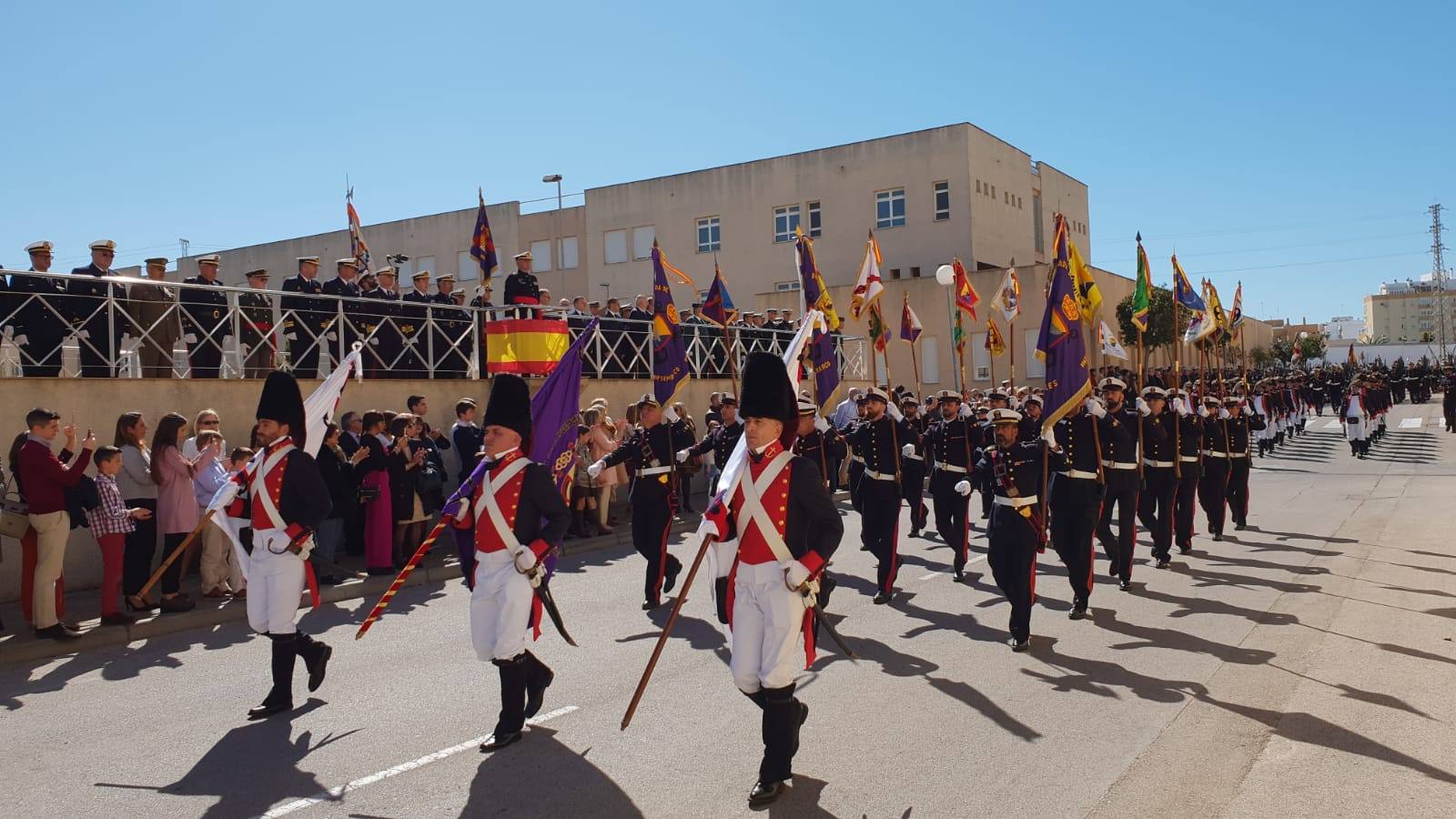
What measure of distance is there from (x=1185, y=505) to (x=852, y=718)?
7782 millimetres

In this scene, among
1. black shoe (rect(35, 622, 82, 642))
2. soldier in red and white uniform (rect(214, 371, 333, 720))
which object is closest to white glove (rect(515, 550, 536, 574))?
soldier in red and white uniform (rect(214, 371, 333, 720))

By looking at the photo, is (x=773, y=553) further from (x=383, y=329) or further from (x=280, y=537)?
(x=383, y=329)

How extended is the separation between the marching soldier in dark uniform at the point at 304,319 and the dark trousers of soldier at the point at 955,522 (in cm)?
821

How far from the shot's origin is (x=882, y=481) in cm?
1046

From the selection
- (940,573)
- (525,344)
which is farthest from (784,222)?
(940,573)

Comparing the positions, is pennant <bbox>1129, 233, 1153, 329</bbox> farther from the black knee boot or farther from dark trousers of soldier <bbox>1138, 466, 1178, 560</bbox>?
the black knee boot

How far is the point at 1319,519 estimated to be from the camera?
15094 millimetres

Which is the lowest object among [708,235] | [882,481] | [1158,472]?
[1158,472]

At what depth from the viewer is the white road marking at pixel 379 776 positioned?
200 inches

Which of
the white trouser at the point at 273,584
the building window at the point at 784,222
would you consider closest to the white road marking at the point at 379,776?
the white trouser at the point at 273,584

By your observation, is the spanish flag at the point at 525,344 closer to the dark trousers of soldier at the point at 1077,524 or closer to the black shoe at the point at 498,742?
the dark trousers of soldier at the point at 1077,524

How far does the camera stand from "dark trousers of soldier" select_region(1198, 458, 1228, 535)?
13.5 meters

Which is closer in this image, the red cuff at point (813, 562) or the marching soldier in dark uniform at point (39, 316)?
the red cuff at point (813, 562)

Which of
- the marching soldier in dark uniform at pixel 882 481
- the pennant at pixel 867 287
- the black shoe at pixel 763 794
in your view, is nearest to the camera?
the black shoe at pixel 763 794
